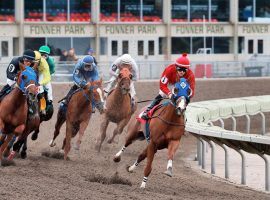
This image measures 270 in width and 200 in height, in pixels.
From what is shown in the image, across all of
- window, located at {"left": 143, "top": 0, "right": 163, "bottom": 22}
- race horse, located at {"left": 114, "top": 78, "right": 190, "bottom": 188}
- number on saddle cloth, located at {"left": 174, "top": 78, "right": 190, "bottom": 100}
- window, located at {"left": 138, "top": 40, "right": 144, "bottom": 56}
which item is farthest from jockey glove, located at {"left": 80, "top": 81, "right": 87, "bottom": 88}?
Answer: window, located at {"left": 143, "top": 0, "right": 163, "bottom": 22}

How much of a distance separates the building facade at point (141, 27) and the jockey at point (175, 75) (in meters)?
30.7

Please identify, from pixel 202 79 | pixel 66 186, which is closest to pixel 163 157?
pixel 66 186

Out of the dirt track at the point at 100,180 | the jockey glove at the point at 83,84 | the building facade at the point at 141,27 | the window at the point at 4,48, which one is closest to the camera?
the dirt track at the point at 100,180

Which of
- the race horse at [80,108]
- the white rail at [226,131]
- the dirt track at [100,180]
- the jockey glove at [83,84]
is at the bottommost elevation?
the dirt track at [100,180]

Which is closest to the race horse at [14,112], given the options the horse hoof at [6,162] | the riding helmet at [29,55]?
the horse hoof at [6,162]

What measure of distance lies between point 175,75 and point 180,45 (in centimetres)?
3839

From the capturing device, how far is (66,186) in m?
13.0

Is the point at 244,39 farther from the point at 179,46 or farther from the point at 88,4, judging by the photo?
the point at 88,4

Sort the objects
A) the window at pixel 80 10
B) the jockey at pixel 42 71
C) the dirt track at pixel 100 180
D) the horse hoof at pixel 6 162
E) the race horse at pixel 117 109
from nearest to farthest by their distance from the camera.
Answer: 1. the dirt track at pixel 100 180
2. the horse hoof at pixel 6 162
3. the jockey at pixel 42 71
4. the race horse at pixel 117 109
5. the window at pixel 80 10

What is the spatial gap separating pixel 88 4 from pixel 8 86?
A: 1371 inches

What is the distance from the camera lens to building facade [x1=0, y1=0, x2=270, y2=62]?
1912 inches

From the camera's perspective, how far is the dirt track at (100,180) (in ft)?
40.8

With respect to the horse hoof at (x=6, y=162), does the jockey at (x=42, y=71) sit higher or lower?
higher

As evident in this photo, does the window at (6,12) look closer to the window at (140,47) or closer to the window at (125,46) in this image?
the window at (125,46)
